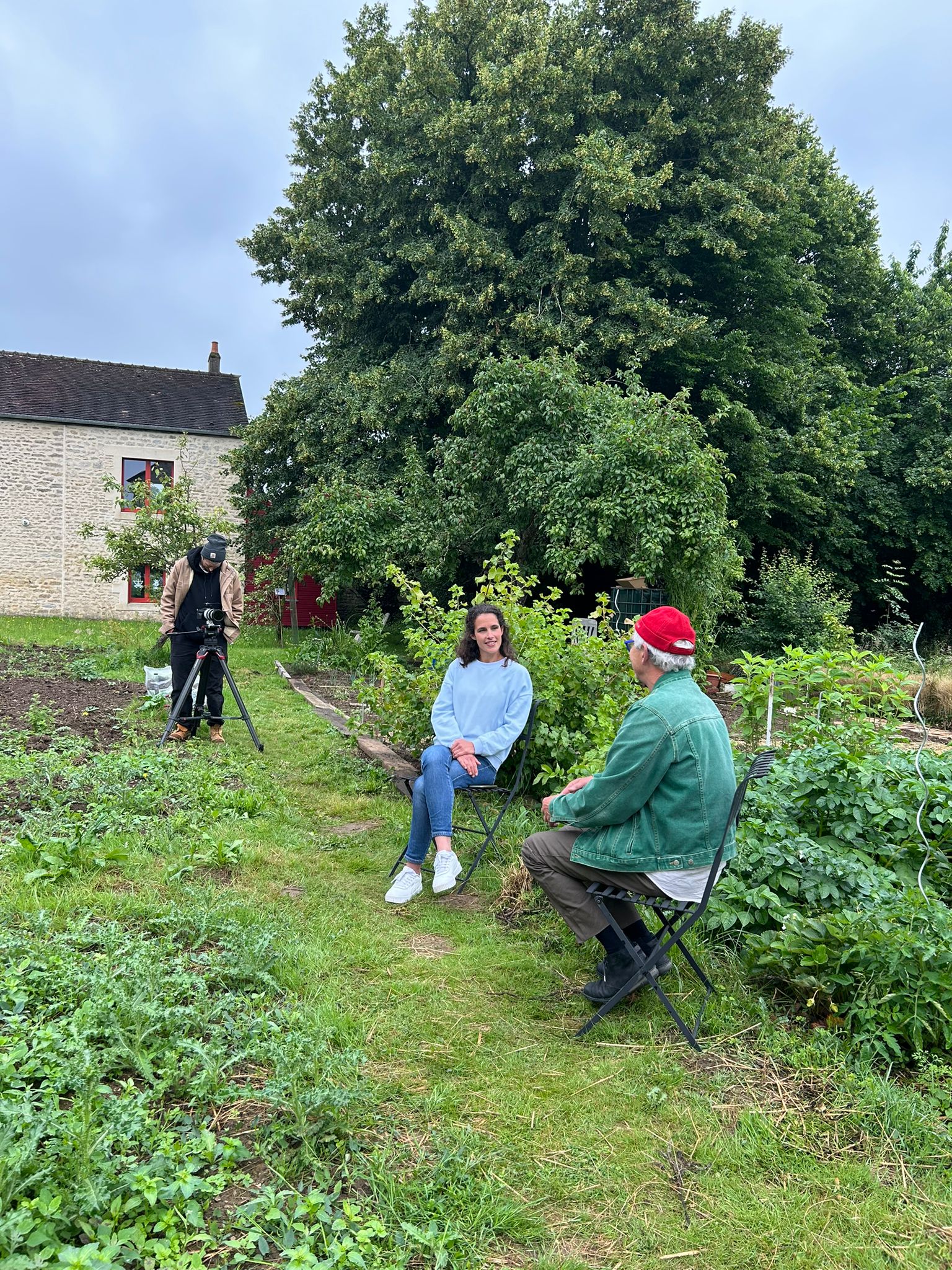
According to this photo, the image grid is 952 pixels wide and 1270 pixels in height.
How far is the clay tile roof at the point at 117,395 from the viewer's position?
73.5 feet

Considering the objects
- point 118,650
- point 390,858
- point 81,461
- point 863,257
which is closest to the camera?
point 390,858

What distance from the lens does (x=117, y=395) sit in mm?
23609

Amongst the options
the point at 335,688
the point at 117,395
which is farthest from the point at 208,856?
the point at 117,395

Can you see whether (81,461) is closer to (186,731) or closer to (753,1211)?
(186,731)

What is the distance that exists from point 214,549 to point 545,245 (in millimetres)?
11610

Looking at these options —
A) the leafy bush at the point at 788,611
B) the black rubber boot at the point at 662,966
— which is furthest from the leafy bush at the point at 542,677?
the leafy bush at the point at 788,611

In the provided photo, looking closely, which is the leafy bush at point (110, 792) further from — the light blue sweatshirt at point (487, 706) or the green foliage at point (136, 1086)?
the light blue sweatshirt at point (487, 706)

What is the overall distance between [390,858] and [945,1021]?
2.88 metres

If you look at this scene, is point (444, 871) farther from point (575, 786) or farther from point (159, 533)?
point (159, 533)

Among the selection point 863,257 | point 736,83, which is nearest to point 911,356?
point 863,257

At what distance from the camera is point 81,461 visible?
872 inches

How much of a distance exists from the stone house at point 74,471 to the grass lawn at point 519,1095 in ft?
61.9

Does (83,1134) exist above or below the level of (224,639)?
below

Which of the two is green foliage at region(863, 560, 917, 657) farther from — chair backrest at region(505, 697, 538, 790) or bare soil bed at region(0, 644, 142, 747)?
bare soil bed at region(0, 644, 142, 747)
